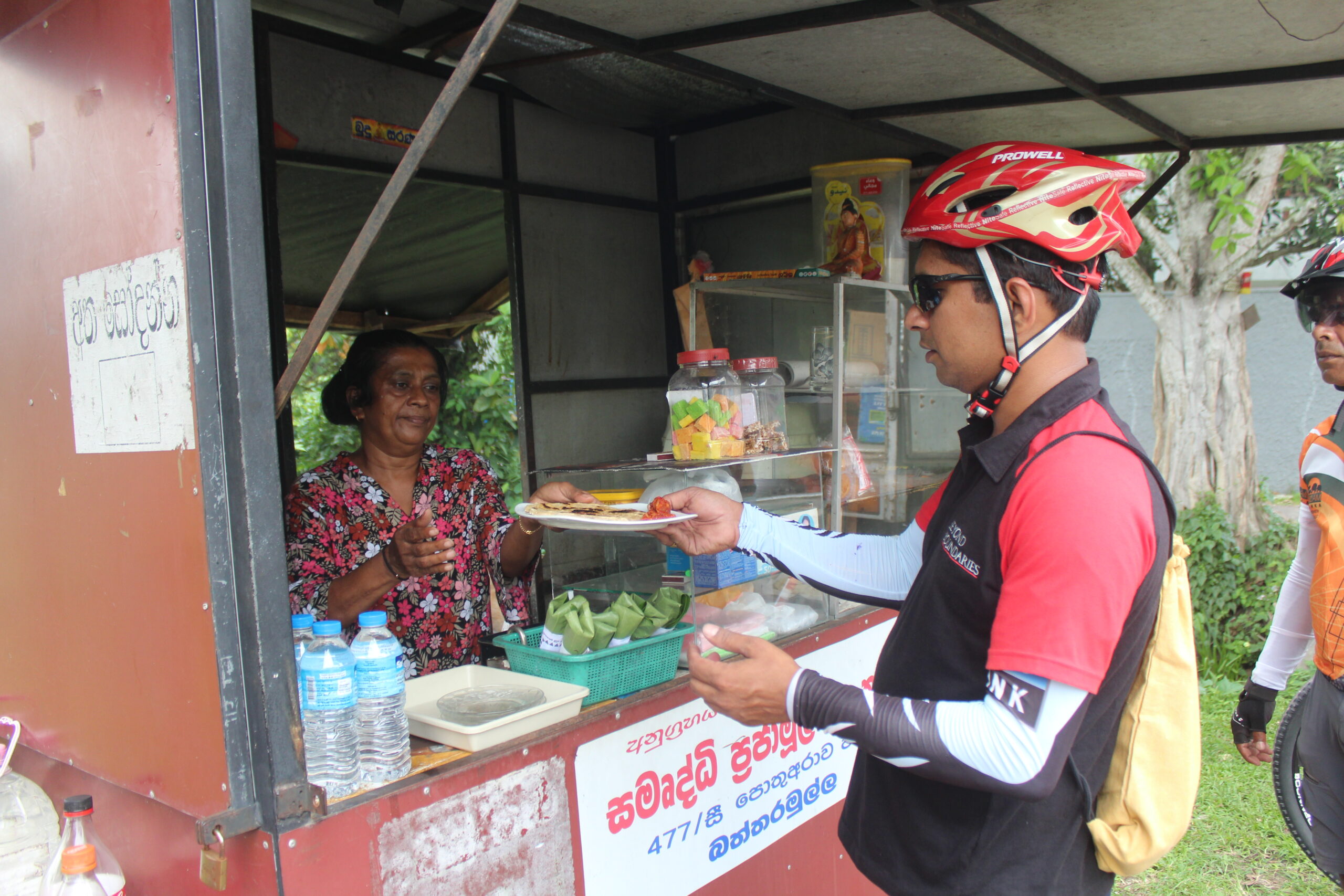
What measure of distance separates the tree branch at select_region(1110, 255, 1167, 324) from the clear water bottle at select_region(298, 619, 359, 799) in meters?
6.80

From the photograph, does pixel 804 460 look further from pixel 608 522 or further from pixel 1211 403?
pixel 1211 403

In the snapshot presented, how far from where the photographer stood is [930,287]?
1.70 m

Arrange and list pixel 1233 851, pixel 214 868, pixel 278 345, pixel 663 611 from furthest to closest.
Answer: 1. pixel 1233 851
2. pixel 278 345
3. pixel 663 611
4. pixel 214 868

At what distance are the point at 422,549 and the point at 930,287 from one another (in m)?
1.36

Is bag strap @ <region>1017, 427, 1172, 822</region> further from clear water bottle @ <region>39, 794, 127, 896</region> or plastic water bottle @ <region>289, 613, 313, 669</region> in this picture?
clear water bottle @ <region>39, 794, 127, 896</region>

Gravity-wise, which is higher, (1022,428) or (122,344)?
(122,344)

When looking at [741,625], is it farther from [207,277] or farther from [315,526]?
[207,277]

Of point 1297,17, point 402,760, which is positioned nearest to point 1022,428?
point 402,760

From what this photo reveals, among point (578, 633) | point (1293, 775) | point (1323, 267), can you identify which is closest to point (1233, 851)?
point (1293, 775)

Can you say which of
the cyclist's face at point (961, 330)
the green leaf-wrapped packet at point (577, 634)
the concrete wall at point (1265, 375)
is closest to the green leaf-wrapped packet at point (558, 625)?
the green leaf-wrapped packet at point (577, 634)

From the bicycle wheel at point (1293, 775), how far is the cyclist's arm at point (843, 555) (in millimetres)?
1875

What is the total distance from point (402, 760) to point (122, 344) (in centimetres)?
92

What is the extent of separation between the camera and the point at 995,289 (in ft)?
5.31

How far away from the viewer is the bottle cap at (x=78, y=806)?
166 cm
